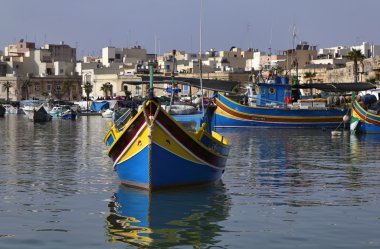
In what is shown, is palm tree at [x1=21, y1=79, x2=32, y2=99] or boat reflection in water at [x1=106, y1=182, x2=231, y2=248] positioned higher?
palm tree at [x1=21, y1=79, x2=32, y2=99]

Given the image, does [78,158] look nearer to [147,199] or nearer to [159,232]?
[147,199]

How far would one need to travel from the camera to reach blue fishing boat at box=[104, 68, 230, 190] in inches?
791

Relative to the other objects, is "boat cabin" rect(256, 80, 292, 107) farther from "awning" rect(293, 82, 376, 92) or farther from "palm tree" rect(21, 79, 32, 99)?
"palm tree" rect(21, 79, 32, 99)

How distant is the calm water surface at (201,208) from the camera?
15.4 m

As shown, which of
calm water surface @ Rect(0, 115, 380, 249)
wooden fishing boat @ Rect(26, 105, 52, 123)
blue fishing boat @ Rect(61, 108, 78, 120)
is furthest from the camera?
blue fishing boat @ Rect(61, 108, 78, 120)

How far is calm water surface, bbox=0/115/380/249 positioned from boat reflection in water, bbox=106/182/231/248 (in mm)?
21

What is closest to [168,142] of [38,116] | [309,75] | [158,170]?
[158,170]

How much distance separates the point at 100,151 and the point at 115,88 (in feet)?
350

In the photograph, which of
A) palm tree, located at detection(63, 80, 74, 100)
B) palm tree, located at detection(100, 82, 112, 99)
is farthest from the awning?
palm tree, located at detection(63, 80, 74, 100)

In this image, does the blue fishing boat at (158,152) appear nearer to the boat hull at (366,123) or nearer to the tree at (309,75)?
the boat hull at (366,123)

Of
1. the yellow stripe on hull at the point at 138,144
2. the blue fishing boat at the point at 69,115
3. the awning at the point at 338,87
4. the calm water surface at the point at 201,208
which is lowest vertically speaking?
the blue fishing boat at the point at 69,115

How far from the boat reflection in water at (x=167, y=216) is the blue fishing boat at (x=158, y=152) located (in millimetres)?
359

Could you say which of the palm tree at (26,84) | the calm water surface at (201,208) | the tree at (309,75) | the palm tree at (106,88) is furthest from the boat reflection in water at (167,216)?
the palm tree at (26,84)

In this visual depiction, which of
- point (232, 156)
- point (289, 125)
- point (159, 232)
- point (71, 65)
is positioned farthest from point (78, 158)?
point (71, 65)
